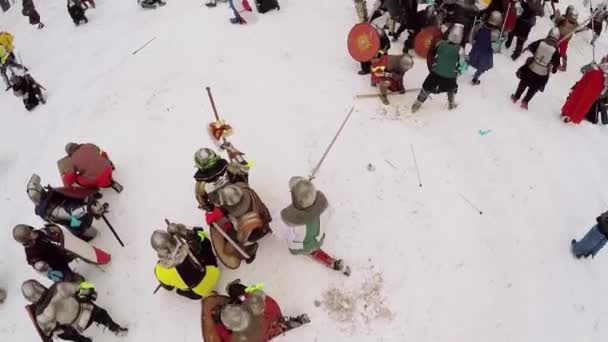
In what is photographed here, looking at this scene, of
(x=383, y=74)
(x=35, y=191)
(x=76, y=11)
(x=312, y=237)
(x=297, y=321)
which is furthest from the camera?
(x=76, y=11)

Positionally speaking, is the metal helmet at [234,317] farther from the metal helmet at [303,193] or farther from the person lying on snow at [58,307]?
the person lying on snow at [58,307]

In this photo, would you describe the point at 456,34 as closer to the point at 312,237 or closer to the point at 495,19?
the point at 495,19

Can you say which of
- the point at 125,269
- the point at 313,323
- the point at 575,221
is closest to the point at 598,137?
the point at 575,221

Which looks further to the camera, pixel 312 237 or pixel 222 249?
pixel 222 249

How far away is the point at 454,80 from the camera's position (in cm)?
615

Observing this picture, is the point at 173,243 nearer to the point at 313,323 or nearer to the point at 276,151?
the point at 313,323

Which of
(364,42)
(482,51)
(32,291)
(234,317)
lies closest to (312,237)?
(234,317)

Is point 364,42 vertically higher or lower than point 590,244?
higher

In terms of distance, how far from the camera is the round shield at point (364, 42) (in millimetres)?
6430

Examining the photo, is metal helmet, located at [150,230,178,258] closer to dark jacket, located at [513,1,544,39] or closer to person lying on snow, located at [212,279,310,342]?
person lying on snow, located at [212,279,310,342]

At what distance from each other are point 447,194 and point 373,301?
5.93ft

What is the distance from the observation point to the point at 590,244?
4945 millimetres

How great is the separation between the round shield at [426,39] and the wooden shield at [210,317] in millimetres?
5201

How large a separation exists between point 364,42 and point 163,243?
14.3 ft
